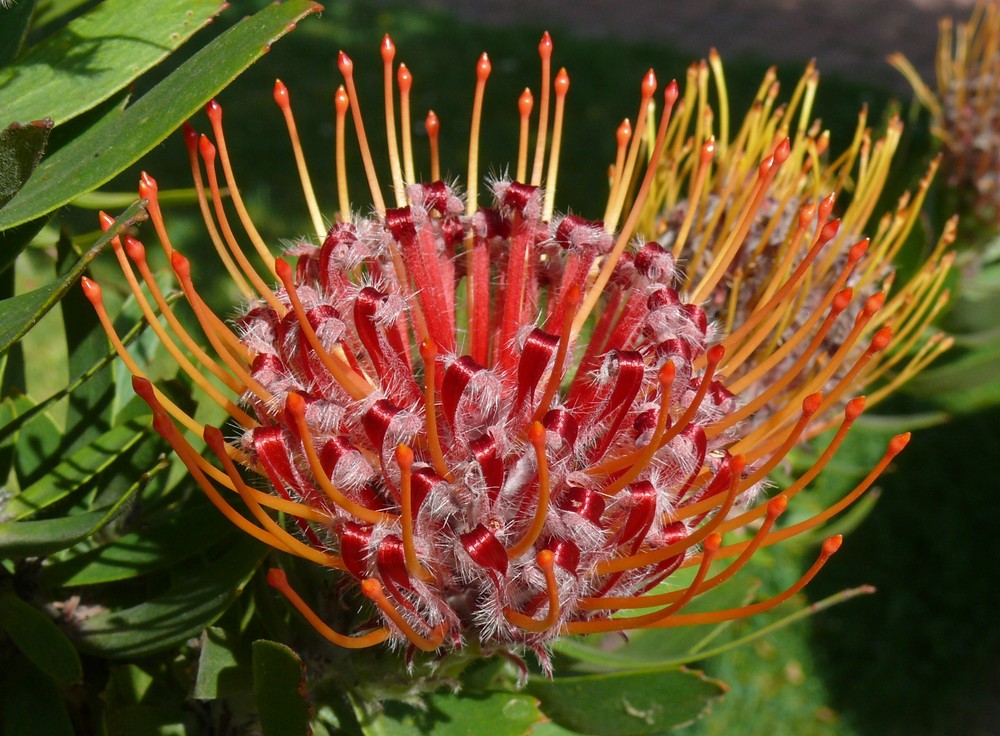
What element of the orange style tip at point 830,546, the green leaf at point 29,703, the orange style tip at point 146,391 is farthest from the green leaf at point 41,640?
the orange style tip at point 830,546

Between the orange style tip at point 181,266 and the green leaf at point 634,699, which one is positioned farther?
the green leaf at point 634,699

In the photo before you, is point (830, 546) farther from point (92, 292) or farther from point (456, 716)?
point (92, 292)

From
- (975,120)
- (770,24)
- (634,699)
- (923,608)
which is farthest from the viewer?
(770,24)

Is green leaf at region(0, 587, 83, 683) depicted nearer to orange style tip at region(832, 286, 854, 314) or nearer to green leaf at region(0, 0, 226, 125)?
green leaf at region(0, 0, 226, 125)

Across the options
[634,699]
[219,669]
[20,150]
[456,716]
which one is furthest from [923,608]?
[20,150]

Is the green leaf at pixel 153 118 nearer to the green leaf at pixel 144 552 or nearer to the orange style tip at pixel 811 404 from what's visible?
the green leaf at pixel 144 552

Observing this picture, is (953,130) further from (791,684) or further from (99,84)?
(791,684)

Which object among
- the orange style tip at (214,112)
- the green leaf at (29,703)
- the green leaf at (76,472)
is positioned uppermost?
the orange style tip at (214,112)
